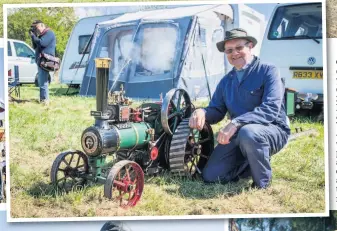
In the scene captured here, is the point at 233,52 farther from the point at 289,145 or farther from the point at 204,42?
the point at 289,145

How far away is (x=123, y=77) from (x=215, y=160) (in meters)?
0.87

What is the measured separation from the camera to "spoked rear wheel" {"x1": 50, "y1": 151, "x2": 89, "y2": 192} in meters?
3.45

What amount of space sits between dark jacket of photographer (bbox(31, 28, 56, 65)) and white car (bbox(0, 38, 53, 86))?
68 millimetres

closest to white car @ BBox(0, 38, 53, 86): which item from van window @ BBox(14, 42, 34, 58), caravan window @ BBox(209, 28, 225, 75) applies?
van window @ BBox(14, 42, 34, 58)

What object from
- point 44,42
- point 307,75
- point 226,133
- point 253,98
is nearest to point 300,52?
point 307,75

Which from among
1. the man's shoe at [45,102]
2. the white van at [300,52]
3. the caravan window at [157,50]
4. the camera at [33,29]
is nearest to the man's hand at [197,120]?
the caravan window at [157,50]

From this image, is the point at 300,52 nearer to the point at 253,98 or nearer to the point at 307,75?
the point at 307,75

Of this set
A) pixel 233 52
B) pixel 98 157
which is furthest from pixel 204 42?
pixel 98 157

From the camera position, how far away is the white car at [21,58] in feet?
Result: 11.9

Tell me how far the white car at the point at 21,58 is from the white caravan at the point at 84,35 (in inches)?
9.1

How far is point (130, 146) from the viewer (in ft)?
11.5

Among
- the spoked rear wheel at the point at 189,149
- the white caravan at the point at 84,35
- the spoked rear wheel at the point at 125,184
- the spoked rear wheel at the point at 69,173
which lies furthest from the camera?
the white caravan at the point at 84,35

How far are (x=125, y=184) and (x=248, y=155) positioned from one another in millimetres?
836

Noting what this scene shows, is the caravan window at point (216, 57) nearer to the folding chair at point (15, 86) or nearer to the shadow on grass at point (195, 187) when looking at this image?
the shadow on grass at point (195, 187)
